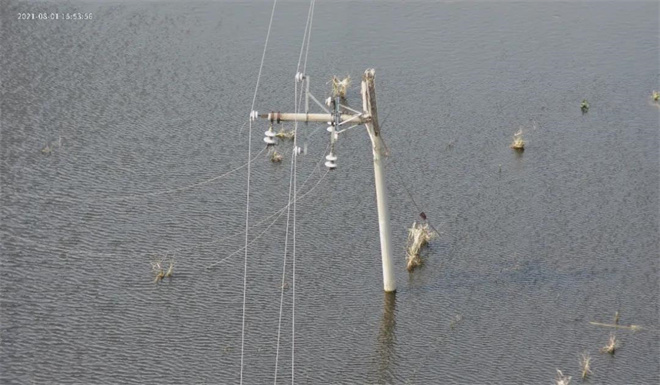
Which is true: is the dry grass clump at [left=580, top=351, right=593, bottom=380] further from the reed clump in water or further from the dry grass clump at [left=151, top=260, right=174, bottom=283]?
the reed clump in water

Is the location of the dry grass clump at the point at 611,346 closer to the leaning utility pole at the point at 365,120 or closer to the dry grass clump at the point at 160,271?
the leaning utility pole at the point at 365,120

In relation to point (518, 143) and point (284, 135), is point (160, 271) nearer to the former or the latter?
point (284, 135)

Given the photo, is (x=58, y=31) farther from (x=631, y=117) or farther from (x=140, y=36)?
(x=631, y=117)

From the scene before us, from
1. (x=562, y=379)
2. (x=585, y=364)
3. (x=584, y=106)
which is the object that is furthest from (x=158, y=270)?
(x=584, y=106)

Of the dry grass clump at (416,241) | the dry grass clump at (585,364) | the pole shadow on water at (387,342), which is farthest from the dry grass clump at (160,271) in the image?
the dry grass clump at (585,364)

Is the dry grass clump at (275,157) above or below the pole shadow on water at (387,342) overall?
above

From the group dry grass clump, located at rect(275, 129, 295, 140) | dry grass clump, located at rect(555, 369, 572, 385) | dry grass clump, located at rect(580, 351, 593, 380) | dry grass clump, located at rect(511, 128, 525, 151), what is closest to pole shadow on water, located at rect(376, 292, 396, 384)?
dry grass clump, located at rect(555, 369, 572, 385)
